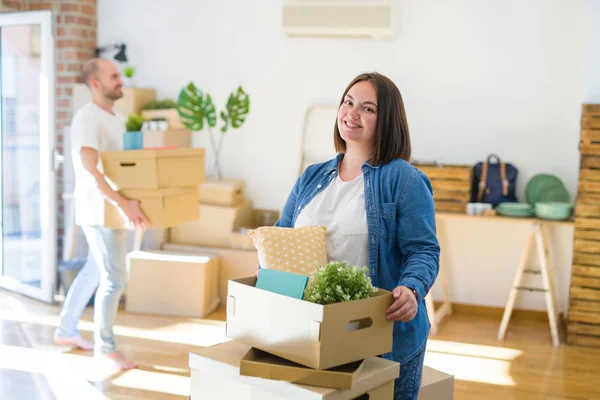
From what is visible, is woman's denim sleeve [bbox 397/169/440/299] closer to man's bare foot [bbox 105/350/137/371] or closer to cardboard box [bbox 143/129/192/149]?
man's bare foot [bbox 105/350/137/371]

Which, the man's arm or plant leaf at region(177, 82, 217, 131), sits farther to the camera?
plant leaf at region(177, 82, 217, 131)

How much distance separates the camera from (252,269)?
5176 mm

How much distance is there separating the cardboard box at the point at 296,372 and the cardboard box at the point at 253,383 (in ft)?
0.05

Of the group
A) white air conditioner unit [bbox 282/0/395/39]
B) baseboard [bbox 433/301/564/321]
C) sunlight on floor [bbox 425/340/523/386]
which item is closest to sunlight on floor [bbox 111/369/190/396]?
sunlight on floor [bbox 425/340/523/386]

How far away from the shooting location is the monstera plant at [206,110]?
17.3 feet

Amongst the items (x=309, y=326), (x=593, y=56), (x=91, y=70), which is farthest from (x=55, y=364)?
(x=593, y=56)

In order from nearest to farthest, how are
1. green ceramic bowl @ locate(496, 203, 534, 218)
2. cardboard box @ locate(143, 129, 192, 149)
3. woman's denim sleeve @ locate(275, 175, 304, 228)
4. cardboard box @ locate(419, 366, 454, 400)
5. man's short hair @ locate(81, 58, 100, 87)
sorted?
1. woman's denim sleeve @ locate(275, 175, 304, 228)
2. cardboard box @ locate(419, 366, 454, 400)
3. man's short hair @ locate(81, 58, 100, 87)
4. green ceramic bowl @ locate(496, 203, 534, 218)
5. cardboard box @ locate(143, 129, 192, 149)

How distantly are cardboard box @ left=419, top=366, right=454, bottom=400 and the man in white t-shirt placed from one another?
1.71 meters

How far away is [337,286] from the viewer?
5.50ft

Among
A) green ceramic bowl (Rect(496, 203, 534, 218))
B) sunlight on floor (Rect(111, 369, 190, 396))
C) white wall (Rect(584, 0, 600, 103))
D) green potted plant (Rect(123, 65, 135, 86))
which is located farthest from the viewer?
green potted plant (Rect(123, 65, 135, 86))

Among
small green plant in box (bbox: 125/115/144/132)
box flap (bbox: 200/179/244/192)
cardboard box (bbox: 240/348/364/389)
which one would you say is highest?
small green plant in box (bbox: 125/115/144/132)

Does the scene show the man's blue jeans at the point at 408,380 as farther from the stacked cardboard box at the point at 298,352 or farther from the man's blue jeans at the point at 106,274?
the man's blue jeans at the point at 106,274

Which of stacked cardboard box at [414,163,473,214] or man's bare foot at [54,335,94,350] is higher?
stacked cardboard box at [414,163,473,214]

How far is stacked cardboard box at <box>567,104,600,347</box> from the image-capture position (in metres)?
4.49
